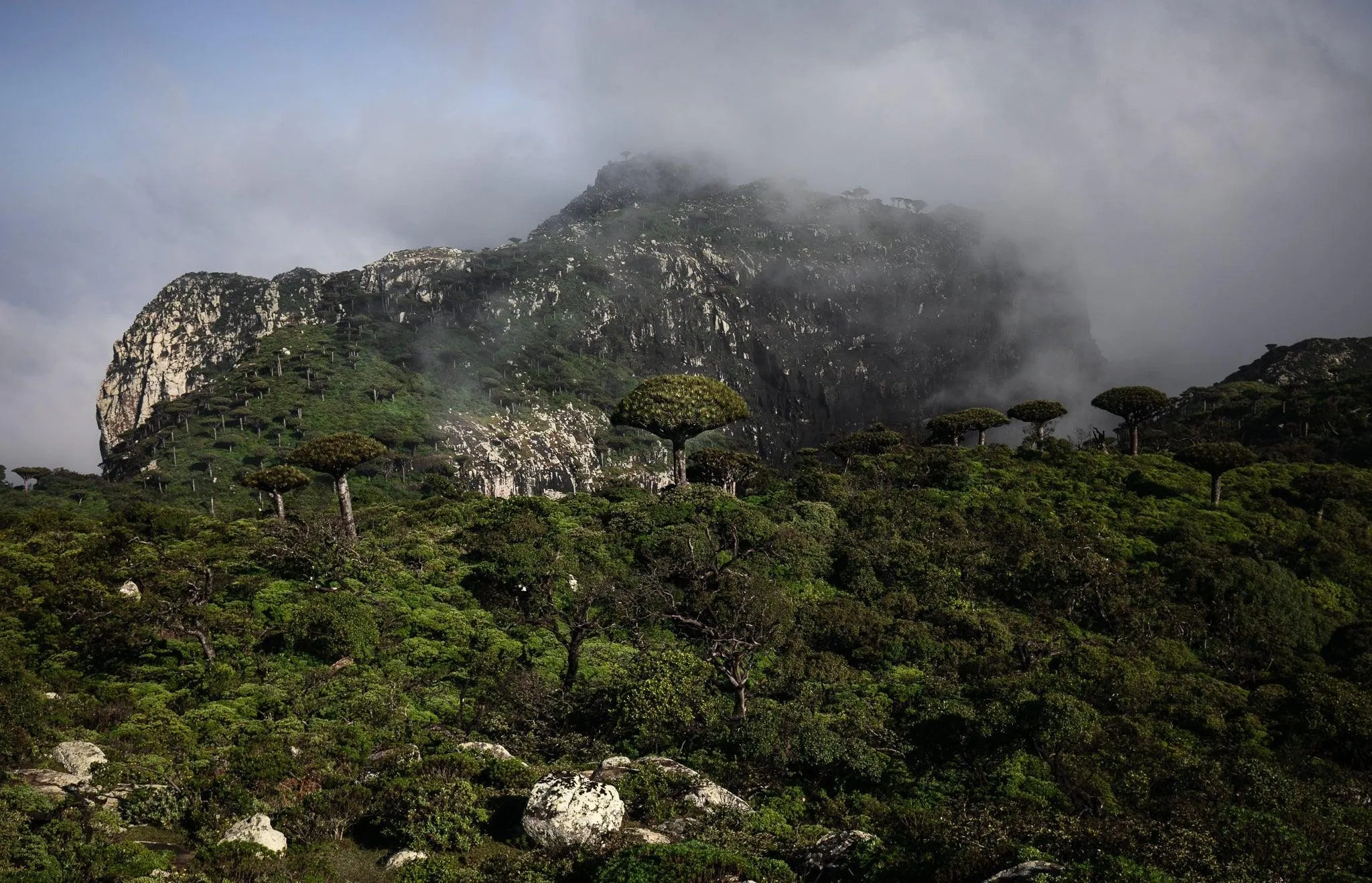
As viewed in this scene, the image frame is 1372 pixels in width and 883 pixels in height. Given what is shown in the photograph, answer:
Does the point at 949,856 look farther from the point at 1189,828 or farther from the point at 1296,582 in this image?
the point at 1296,582

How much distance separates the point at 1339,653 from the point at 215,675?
38652mm

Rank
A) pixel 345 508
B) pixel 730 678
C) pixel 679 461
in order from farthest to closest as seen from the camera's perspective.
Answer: pixel 679 461 → pixel 345 508 → pixel 730 678

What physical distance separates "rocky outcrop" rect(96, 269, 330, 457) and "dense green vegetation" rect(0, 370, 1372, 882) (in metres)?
168

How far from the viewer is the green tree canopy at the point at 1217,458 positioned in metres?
42.1

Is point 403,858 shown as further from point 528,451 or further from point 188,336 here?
point 188,336

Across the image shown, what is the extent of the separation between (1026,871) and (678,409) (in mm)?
32948

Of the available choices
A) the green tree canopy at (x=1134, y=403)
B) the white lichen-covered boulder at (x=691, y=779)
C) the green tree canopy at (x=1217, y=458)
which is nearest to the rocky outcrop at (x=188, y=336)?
the green tree canopy at (x=1134, y=403)

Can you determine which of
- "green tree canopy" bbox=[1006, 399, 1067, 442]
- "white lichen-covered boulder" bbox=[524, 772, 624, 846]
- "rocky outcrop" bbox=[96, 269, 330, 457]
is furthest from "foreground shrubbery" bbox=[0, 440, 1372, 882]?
"rocky outcrop" bbox=[96, 269, 330, 457]

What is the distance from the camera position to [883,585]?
3438cm

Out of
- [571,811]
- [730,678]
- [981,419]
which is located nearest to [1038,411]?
[981,419]

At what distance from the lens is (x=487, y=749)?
61.9 feet

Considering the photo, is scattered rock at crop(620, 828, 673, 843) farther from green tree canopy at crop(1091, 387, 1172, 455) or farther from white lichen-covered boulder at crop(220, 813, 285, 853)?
green tree canopy at crop(1091, 387, 1172, 455)

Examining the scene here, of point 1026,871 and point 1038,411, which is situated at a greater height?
point 1038,411

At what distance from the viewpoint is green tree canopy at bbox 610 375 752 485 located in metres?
43.3
